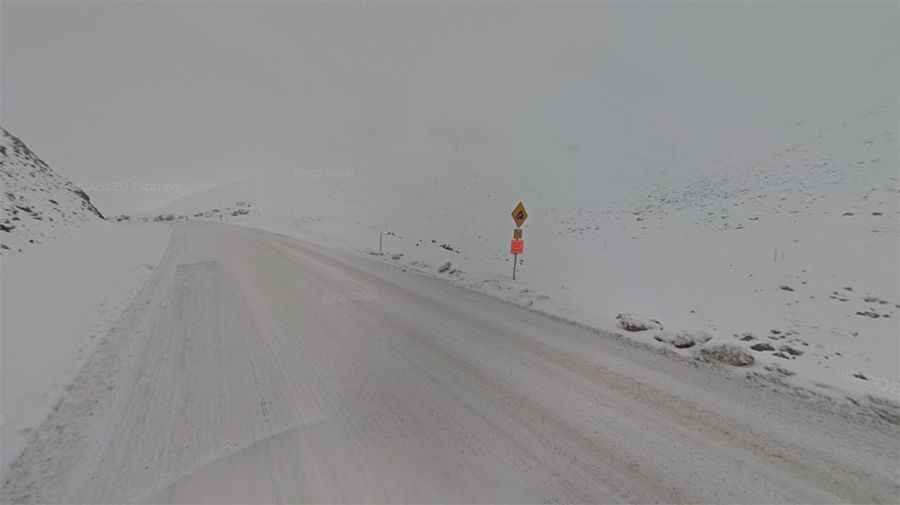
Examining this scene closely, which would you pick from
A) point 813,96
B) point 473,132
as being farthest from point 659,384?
point 473,132

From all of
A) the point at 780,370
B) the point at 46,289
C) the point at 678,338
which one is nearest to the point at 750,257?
the point at 678,338

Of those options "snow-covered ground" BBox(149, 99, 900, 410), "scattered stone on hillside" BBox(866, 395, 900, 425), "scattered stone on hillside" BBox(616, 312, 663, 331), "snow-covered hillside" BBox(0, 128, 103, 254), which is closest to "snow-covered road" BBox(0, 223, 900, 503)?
"scattered stone on hillside" BBox(866, 395, 900, 425)

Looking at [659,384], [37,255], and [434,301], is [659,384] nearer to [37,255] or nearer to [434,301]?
[434,301]

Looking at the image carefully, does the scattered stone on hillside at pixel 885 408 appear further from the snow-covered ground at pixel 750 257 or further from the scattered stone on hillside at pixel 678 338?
the scattered stone on hillside at pixel 678 338

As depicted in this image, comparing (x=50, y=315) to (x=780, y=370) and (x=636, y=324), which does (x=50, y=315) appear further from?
(x=780, y=370)

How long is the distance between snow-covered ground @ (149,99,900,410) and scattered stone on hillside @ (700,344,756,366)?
109 millimetres

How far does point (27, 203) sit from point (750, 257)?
20.5 meters

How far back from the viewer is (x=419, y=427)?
2.77 meters

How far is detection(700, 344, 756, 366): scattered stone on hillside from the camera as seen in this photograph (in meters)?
4.09

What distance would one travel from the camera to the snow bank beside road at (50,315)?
2.95 m

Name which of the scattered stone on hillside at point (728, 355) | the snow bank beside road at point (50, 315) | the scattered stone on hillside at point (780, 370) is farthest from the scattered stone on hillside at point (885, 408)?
the snow bank beside road at point (50, 315)

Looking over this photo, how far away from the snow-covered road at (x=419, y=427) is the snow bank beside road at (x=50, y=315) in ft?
0.64

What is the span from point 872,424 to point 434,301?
18.2ft

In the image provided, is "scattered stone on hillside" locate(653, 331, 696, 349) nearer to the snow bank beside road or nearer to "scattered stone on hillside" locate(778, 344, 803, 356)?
"scattered stone on hillside" locate(778, 344, 803, 356)
